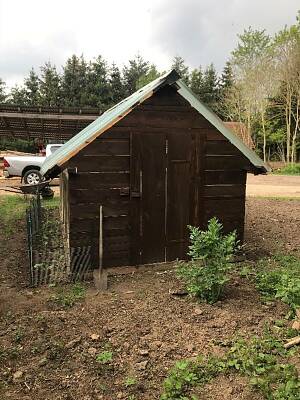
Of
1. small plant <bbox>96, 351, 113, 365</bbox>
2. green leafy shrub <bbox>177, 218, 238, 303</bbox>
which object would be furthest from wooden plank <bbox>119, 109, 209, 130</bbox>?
small plant <bbox>96, 351, 113, 365</bbox>

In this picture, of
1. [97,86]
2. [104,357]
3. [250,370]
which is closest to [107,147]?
[104,357]

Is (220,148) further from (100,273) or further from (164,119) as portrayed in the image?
(100,273)

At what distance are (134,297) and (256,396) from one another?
296 cm

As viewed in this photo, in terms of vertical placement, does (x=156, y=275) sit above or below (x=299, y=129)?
below

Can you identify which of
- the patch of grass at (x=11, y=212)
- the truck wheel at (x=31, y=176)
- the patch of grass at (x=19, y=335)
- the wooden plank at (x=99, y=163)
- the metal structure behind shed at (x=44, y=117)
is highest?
the metal structure behind shed at (x=44, y=117)

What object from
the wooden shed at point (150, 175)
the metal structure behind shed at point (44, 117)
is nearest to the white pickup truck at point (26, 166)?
the metal structure behind shed at point (44, 117)

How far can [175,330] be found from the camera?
5.59m

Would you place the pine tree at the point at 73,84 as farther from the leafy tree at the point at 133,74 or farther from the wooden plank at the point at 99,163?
the wooden plank at the point at 99,163

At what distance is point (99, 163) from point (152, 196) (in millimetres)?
1227

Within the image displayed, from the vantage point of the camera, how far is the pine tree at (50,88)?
50.4 m

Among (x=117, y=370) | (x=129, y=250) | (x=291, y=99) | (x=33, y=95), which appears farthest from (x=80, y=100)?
(x=117, y=370)

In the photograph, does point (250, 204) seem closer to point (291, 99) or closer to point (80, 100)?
point (291, 99)

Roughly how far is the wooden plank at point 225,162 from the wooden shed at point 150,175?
0.07 ft

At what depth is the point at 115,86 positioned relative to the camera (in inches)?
2072
